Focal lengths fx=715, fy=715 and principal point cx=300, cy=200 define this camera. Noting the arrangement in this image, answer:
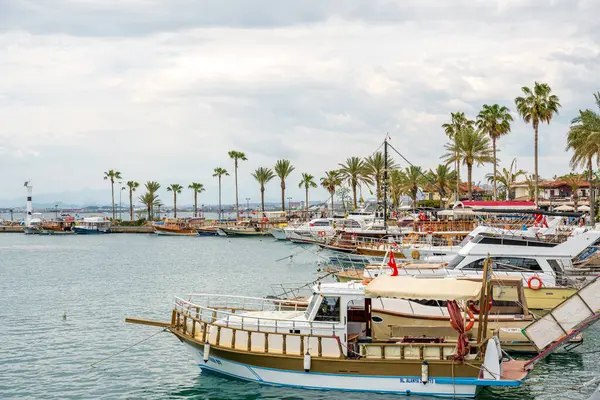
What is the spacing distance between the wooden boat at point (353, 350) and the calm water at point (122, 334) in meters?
0.63

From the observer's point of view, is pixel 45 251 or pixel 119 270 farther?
pixel 45 251

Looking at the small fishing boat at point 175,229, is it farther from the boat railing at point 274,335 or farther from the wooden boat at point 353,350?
the wooden boat at point 353,350

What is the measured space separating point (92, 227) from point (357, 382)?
420 ft

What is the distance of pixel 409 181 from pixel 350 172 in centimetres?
1074

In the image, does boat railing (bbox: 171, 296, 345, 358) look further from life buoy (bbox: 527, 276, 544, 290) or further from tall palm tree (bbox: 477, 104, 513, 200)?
tall palm tree (bbox: 477, 104, 513, 200)

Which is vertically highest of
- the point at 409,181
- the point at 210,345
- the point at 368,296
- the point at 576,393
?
the point at 409,181

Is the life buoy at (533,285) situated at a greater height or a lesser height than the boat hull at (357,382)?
greater

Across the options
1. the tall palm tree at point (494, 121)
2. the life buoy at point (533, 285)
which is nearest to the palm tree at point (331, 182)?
the tall palm tree at point (494, 121)

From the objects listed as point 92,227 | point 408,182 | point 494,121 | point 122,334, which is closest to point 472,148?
point 494,121

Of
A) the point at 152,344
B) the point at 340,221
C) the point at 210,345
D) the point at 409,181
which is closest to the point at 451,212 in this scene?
the point at 340,221

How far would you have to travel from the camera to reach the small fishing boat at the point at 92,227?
141 meters

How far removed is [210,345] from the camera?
23.3 m

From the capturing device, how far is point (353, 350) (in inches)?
877

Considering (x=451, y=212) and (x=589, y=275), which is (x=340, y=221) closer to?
(x=451, y=212)
